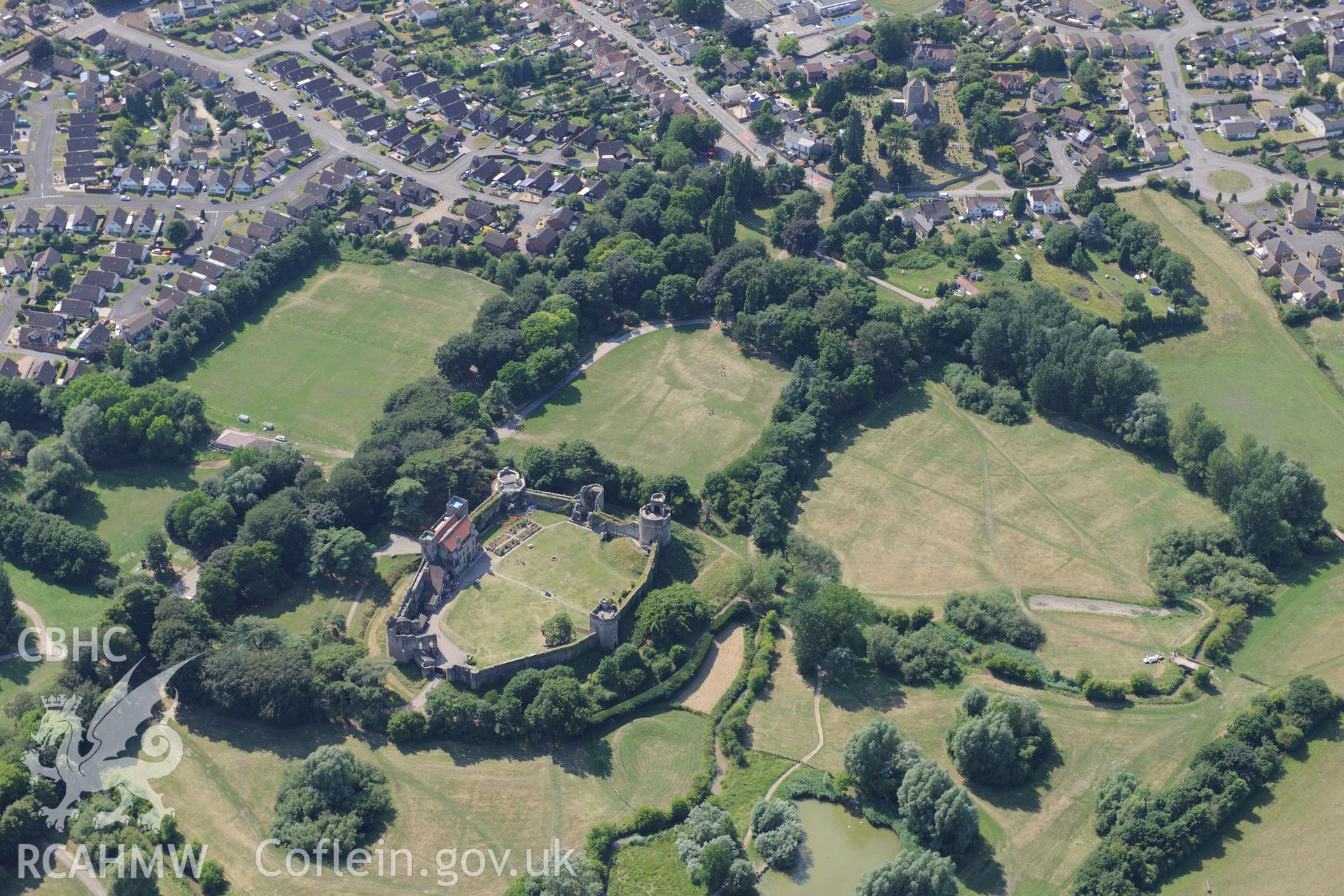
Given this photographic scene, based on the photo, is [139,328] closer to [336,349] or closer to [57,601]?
[336,349]

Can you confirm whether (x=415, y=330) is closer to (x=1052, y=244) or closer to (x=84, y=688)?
(x=84, y=688)

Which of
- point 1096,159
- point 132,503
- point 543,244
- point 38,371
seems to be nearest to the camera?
point 132,503

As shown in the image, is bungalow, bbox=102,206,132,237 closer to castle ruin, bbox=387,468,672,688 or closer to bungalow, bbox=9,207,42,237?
bungalow, bbox=9,207,42,237

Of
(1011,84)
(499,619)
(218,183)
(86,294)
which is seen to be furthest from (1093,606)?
(218,183)

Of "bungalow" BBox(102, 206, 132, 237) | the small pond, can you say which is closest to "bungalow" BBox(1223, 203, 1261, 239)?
the small pond

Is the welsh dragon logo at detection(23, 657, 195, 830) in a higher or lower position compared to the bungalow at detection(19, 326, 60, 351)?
lower

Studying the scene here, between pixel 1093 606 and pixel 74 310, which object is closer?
pixel 1093 606

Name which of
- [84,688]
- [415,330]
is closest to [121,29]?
[415,330]
